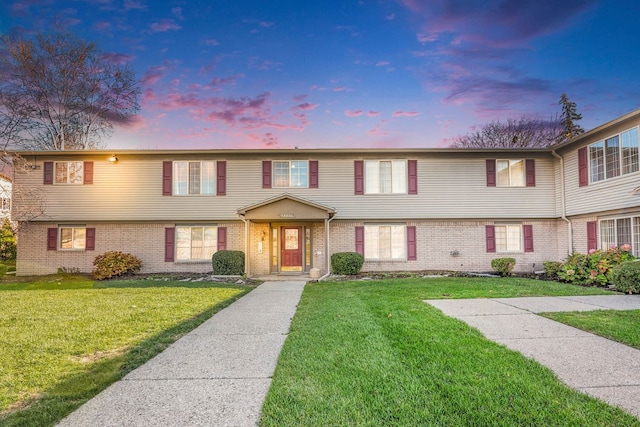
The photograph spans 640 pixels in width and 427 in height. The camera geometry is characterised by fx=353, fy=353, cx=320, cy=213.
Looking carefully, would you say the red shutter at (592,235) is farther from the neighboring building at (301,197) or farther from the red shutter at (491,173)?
the red shutter at (491,173)

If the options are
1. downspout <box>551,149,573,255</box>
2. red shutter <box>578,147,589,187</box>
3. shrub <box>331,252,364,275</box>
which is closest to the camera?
red shutter <box>578,147,589,187</box>

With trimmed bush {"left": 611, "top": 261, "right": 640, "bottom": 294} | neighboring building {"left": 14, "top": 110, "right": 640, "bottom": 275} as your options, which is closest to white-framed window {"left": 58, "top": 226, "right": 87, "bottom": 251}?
neighboring building {"left": 14, "top": 110, "right": 640, "bottom": 275}

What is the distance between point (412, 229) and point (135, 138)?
17.6m

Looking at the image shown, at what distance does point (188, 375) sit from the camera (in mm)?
3545

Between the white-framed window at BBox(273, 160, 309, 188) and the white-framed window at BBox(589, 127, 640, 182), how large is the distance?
10.5 metres

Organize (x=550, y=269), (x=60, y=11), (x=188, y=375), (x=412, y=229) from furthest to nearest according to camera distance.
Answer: (x=60, y=11) < (x=412, y=229) < (x=550, y=269) < (x=188, y=375)

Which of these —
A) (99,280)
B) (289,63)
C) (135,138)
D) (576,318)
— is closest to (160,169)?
(99,280)

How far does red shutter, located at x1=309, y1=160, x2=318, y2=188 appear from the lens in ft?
48.1

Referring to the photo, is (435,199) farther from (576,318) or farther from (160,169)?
(160,169)

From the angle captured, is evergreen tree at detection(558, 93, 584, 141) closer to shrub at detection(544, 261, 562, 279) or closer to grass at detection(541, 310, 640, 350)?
shrub at detection(544, 261, 562, 279)

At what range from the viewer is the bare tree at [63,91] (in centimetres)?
1795

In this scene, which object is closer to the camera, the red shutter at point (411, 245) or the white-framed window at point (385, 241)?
the red shutter at point (411, 245)

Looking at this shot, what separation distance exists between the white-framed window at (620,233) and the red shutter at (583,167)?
1531 millimetres

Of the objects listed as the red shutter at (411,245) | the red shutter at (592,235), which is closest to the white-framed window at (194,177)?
the red shutter at (411,245)
